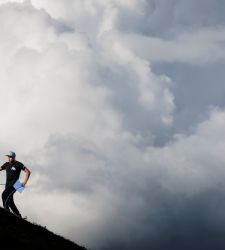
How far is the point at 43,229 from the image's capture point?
27359 mm

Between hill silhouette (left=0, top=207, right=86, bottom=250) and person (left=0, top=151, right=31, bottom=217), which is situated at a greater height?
person (left=0, top=151, right=31, bottom=217)

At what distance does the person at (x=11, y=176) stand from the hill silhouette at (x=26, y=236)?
0.43m

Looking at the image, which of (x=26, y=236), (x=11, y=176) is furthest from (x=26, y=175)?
(x=26, y=236)

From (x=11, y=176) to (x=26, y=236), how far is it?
189 inches

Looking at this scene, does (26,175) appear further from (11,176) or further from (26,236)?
(26,236)

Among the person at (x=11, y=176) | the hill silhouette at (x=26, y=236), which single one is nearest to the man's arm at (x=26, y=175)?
the person at (x=11, y=176)

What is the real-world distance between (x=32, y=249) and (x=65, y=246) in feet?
12.7

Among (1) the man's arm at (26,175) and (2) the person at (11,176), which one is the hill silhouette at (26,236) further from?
(1) the man's arm at (26,175)

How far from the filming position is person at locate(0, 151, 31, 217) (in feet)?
90.8

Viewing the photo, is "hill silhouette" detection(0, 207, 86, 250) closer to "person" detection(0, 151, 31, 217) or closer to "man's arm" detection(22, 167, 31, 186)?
"person" detection(0, 151, 31, 217)

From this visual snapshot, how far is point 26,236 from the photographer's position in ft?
78.7

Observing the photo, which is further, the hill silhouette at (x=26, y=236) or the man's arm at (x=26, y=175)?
the man's arm at (x=26, y=175)

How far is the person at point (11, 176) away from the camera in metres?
27.7

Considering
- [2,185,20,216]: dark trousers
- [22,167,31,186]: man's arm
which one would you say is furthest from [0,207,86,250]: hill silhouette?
[22,167,31,186]: man's arm
